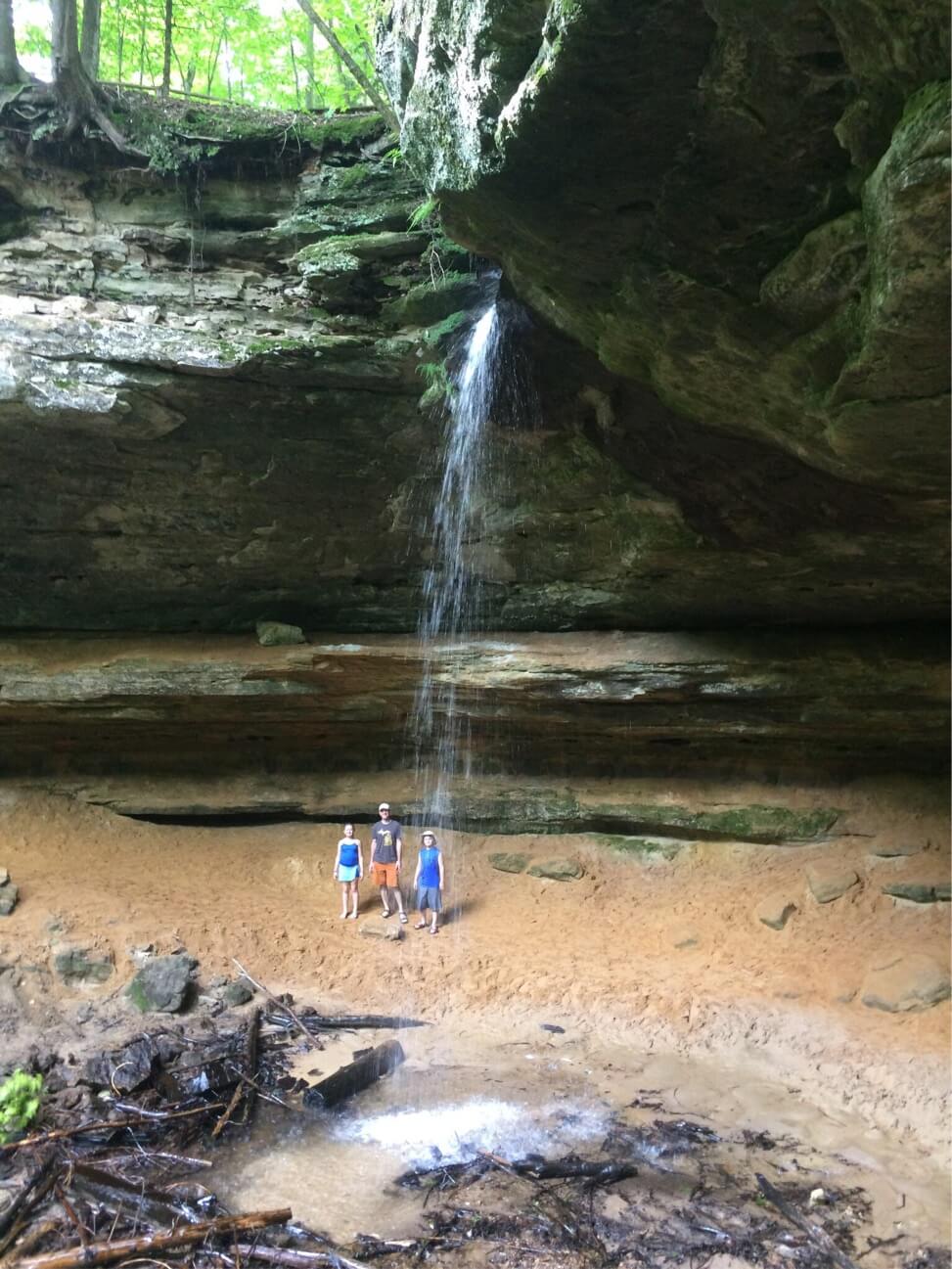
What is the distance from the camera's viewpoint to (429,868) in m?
9.13

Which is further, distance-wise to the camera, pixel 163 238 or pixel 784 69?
pixel 163 238

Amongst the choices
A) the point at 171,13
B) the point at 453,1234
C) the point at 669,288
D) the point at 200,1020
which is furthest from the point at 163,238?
the point at 453,1234

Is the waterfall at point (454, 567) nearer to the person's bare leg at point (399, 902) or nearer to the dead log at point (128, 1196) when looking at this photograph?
the person's bare leg at point (399, 902)

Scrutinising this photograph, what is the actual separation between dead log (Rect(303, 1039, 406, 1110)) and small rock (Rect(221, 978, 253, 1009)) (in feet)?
5.23

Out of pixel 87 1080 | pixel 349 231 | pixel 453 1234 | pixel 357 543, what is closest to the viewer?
pixel 453 1234

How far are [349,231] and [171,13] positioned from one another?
609 cm

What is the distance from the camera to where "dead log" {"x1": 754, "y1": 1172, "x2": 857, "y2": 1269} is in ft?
15.1

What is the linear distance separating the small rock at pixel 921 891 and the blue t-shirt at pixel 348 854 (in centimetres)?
588

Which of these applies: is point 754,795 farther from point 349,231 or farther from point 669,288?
→ point 349,231

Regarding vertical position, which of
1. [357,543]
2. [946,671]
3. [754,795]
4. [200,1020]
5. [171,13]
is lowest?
[200,1020]

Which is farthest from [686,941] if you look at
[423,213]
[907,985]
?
[423,213]

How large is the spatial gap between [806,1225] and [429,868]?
500cm

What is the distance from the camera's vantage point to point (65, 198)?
332 inches

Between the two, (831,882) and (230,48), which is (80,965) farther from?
(230,48)
